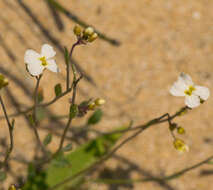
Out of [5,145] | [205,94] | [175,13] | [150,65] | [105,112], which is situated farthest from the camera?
[175,13]

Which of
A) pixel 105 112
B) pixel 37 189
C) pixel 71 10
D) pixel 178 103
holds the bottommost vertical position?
pixel 37 189

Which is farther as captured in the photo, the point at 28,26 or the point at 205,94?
the point at 28,26

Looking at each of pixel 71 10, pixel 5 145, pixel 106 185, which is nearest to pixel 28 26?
pixel 71 10

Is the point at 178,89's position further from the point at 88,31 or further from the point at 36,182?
the point at 36,182

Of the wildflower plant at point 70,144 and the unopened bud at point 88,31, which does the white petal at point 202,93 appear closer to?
the wildflower plant at point 70,144

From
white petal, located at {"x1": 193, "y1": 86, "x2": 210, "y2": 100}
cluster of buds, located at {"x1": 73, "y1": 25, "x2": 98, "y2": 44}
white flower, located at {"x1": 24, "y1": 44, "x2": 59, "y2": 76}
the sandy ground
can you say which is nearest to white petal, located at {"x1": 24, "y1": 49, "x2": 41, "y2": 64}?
white flower, located at {"x1": 24, "y1": 44, "x2": 59, "y2": 76}

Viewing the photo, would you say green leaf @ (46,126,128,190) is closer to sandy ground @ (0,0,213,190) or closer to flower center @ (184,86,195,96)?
sandy ground @ (0,0,213,190)

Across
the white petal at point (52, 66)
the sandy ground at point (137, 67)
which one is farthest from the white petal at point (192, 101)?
the sandy ground at point (137, 67)

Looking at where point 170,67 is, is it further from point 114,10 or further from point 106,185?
point 106,185
